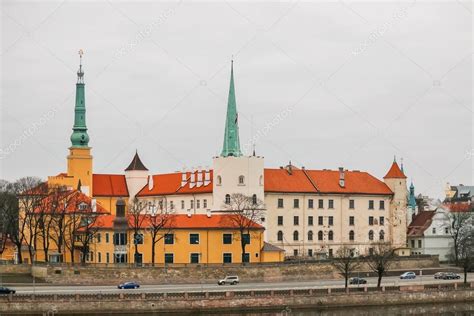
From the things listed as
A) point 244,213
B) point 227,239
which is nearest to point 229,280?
point 227,239

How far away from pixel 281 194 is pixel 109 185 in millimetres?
22032

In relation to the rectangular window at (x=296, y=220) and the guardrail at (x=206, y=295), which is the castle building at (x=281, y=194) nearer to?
the rectangular window at (x=296, y=220)

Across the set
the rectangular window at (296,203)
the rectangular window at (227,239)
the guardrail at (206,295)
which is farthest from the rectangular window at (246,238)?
the guardrail at (206,295)

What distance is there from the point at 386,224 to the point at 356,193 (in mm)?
5135

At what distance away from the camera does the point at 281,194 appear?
10762cm

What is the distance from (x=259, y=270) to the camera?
85.4m

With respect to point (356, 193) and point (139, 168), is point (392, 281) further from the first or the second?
point (139, 168)

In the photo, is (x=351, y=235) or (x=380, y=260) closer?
(x=380, y=260)

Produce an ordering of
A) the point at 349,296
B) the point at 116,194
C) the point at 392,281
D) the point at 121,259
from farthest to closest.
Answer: the point at 116,194 → the point at 121,259 → the point at 392,281 → the point at 349,296

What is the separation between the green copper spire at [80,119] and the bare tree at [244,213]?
19.8m

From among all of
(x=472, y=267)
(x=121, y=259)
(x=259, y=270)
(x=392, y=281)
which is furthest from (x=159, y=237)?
(x=472, y=267)

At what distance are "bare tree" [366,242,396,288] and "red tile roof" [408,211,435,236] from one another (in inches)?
249

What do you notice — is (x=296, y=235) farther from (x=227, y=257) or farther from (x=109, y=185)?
(x=109, y=185)

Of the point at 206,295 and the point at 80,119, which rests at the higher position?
the point at 80,119
